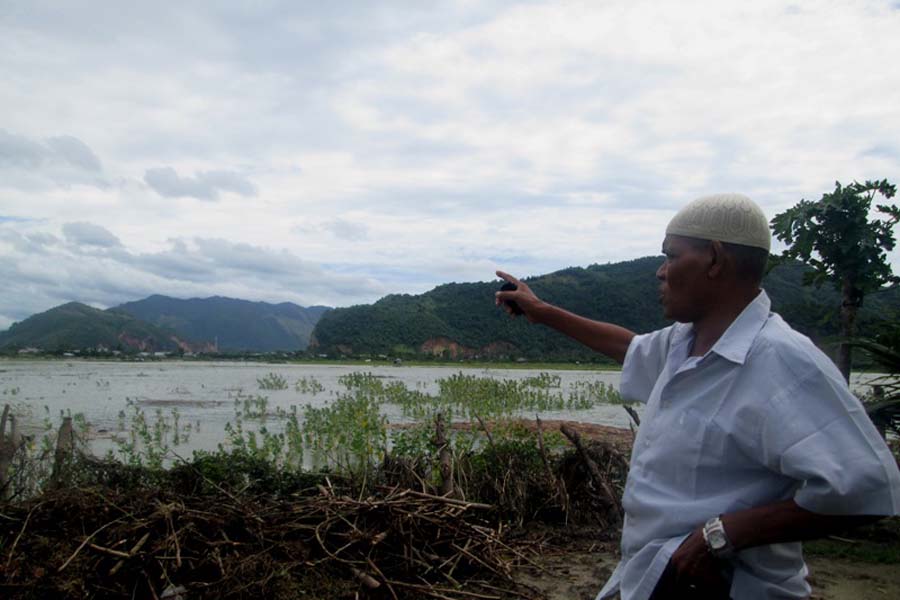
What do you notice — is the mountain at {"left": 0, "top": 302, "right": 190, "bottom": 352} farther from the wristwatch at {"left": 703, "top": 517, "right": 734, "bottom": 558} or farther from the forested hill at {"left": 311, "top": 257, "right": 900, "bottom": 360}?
the wristwatch at {"left": 703, "top": 517, "right": 734, "bottom": 558}

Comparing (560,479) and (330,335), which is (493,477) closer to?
(560,479)

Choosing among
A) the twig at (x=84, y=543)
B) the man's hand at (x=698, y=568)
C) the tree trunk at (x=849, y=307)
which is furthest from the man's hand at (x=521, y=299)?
the tree trunk at (x=849, y=307)

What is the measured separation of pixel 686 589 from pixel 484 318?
61293 millimetres

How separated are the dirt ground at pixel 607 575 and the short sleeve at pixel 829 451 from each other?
3418 millimetres

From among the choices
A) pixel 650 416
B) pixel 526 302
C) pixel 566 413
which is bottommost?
pixel 566 413

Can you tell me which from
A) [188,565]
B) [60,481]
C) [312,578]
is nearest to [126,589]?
[188,565]

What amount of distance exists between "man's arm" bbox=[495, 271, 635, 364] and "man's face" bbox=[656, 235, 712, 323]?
0.38 meters

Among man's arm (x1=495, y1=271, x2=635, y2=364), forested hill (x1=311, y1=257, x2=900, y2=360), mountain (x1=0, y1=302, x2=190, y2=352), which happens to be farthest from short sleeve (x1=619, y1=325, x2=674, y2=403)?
mountain (x1=0, y1=302, x2=190, y2=352)

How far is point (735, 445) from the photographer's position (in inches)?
55.4

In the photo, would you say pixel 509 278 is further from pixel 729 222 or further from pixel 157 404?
pixel 157 404

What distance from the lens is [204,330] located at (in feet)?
592

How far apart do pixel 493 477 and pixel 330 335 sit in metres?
64.6

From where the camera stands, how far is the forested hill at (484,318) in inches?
1900

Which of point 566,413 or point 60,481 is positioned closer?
point 60,481
